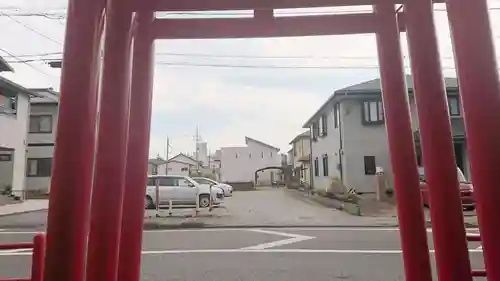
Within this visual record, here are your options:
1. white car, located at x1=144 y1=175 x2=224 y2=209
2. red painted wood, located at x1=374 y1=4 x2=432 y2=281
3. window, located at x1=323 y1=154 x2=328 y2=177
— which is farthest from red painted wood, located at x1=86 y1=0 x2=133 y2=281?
window, located at x1=323 y1=154 x2=328 y2=177

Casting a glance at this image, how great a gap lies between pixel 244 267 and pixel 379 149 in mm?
16466

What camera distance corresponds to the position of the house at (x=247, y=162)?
50.2m

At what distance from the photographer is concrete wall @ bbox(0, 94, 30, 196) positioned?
20703 millimetres

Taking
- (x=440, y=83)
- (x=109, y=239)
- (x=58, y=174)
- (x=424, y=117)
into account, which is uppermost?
(x=440, y=83)

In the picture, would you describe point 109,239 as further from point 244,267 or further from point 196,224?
point 196,224

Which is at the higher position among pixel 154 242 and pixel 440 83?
pixel 440 83

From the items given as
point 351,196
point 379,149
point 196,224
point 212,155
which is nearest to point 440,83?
point 196,224

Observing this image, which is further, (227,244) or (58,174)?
(227,244)

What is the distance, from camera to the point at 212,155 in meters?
62.1

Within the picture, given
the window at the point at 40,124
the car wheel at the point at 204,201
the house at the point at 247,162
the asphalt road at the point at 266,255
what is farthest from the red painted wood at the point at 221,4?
the house at the point at 247,162

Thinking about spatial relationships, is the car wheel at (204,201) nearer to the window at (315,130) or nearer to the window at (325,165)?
the window at (325,165)

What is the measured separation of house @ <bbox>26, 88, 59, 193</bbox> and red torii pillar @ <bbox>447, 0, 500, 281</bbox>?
1143 inches

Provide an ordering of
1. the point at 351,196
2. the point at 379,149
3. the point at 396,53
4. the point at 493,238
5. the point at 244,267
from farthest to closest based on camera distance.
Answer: the point at 379,149 → the point at 351,196 → the point at 244,267 → the point at 396,53 → the point at 493,238

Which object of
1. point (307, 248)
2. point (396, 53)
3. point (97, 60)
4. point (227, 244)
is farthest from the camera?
point (227, 244)
